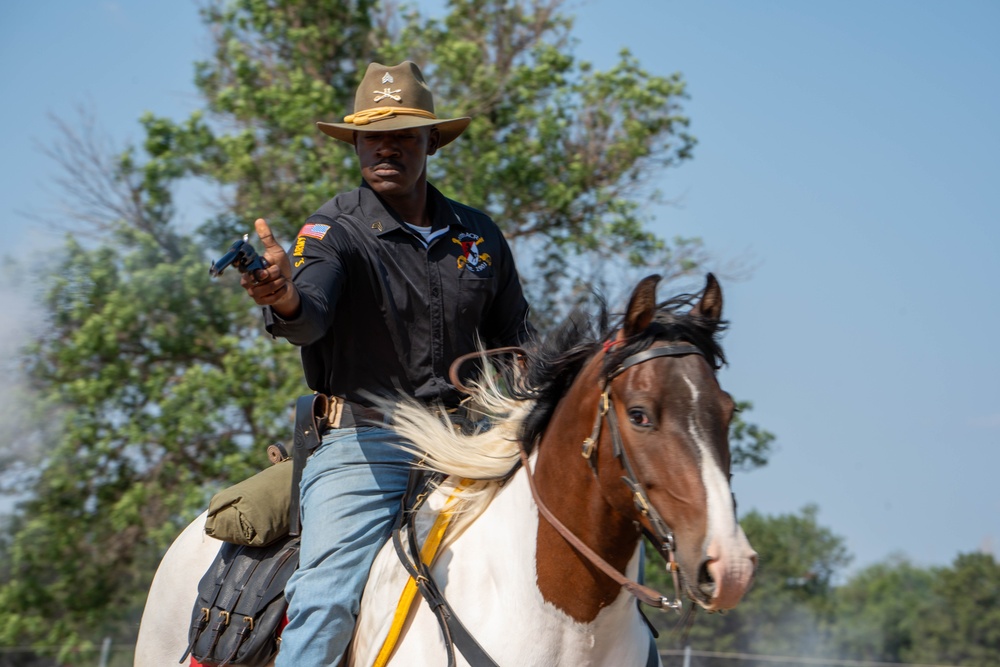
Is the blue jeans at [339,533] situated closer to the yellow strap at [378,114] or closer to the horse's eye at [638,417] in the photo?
the horse's eye at [638,417]

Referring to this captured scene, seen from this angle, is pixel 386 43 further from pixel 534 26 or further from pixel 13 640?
pixel 13 640

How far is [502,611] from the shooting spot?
141 inches

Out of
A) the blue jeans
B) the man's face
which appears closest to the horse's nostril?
the blue jeans

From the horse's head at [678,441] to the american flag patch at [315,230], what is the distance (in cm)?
131

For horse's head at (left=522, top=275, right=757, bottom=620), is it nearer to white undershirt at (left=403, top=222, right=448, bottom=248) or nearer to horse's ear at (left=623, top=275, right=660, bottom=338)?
horse's ear at (left=623, top=275, right=660, bottom=338)

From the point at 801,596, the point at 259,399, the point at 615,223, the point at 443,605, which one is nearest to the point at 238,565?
the point at 443,605

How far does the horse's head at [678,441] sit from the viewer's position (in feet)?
9.37

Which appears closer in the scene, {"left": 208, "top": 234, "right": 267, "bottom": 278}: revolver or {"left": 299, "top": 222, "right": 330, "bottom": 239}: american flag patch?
{"left": 208, "top": 234, "right": 267, "bottom": 278}: revolver

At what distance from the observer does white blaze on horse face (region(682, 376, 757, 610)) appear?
110 inches

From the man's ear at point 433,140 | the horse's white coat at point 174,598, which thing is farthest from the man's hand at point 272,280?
the horse's white coat at point 174,598

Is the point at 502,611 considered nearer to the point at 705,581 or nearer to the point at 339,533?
the point at 339,533

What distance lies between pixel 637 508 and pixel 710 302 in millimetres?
780

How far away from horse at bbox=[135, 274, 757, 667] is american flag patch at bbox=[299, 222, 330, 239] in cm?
77

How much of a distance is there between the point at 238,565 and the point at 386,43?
11.2 meters
